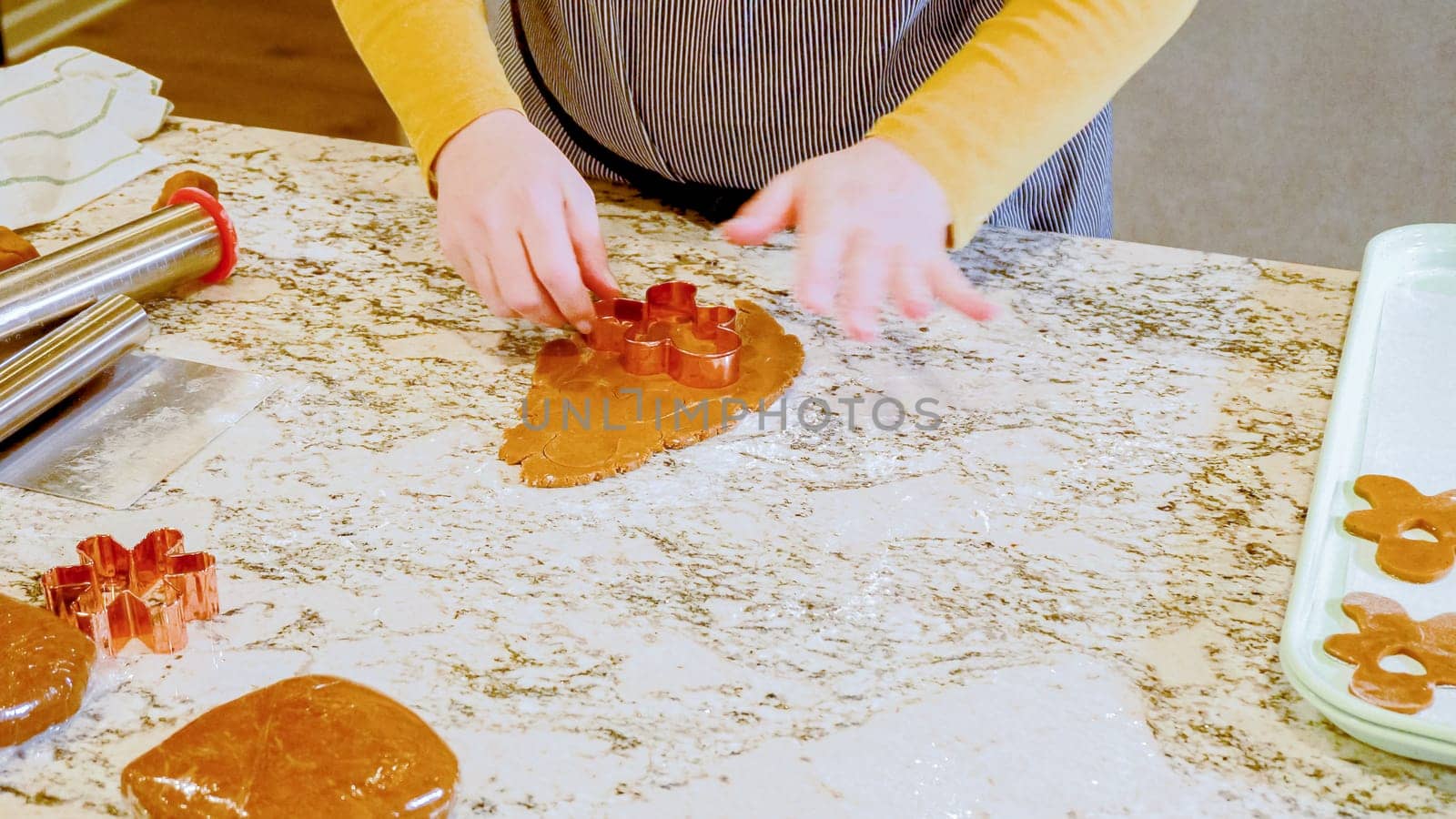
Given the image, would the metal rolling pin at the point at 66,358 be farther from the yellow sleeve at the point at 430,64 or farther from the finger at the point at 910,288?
the finger at the point at 910,288

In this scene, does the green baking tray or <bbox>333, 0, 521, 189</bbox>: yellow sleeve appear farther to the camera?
<bbox>333, 0, 521, 189</bbox>: yellow sleeve

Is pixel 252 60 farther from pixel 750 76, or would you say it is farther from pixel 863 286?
pixel 863 286

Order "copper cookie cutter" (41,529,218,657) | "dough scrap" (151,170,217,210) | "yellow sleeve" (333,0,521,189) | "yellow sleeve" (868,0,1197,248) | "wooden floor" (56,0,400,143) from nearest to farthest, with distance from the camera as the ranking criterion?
"copper cookie cutter" (41,529,218,657) < "yellow sleeve" (868,0,1197,248) < "yellow sleeve" (333,0,521,189) < "dough scrap" (151,170,217,210) < "wooden floor" (56,0,400,143)

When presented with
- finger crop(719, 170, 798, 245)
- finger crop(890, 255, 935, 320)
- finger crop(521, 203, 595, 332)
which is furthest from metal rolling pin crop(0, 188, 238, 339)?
finger crop(890, 255, 935, 320)

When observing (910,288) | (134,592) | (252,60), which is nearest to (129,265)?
(134,592)

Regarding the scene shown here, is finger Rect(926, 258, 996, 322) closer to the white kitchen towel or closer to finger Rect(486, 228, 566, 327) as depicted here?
finger Rect(486, 228, 566, 327)

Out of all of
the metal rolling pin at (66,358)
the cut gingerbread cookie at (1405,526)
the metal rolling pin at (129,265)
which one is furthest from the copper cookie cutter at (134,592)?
the cut gingerbread cookie at (1405,526)

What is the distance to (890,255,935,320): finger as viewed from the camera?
0.82 metres

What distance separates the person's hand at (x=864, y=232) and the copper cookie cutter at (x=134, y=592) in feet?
1.31

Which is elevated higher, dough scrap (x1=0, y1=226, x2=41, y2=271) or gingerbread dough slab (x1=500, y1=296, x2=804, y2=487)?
dough scrap (x1=0, y1=226, x2=41, y2=271)

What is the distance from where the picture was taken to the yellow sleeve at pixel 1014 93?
925mm

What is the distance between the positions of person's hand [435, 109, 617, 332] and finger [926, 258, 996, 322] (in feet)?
0.94

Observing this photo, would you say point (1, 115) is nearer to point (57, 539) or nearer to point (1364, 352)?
point (57, 539)

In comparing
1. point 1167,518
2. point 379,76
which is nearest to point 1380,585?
point 1167,518
